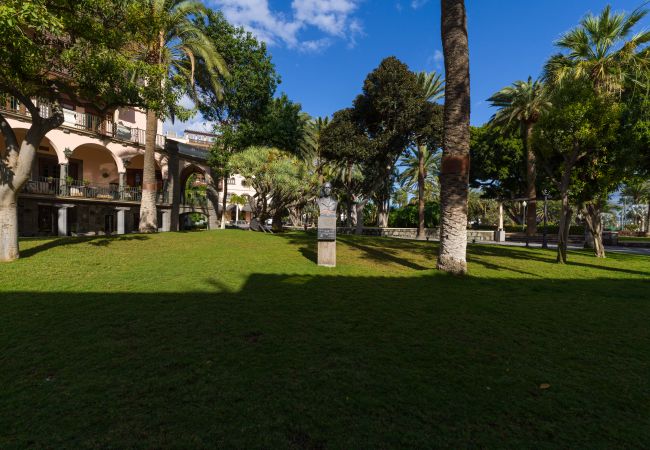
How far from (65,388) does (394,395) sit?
3.05 meters

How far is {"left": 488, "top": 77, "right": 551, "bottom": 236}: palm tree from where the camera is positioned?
29.5m

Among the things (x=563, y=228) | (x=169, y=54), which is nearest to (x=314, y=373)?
(x=563, y=228)

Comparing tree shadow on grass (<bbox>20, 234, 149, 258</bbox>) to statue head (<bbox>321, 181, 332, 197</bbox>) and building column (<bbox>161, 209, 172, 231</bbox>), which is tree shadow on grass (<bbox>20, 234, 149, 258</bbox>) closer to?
statue head (<bbox>321, 181, 332, 197</bbox>)

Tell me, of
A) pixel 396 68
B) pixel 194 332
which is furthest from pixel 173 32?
pixel 194 332

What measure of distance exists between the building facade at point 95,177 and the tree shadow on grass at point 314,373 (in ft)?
57.8

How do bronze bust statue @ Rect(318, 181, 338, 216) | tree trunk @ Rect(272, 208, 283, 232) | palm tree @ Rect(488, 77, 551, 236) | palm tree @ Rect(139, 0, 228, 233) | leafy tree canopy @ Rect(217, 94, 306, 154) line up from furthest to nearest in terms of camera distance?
palm tree @ Rect(488, 77, 551, 236) → tree trunk @ Rect(272, 208, 283, 232) → leafy tree canopy @ Rect(217, 94, 306, 154) → palm tree @ Rect(139, 0, 228, 233) → bronze bust statue @ Rect(318, 181, 338, 216)

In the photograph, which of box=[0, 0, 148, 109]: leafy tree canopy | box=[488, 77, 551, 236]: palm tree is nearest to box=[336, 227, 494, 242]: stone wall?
box=[488, 77, 551, 236]: palm tree

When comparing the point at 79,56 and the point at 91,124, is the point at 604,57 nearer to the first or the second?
the point at 79,56

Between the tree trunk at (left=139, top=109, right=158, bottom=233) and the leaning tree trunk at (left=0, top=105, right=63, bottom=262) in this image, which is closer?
the leaning tree trunk at (left=0, top=105, right=63, bottom=262)

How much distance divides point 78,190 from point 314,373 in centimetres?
2439

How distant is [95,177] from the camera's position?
24.4m

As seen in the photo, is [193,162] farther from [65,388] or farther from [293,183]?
[65,388]

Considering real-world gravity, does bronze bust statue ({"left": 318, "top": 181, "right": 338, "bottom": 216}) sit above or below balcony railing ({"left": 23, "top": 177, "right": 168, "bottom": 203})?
below

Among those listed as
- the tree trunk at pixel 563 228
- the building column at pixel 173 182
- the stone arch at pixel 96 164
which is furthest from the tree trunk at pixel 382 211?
the stone arch at pixel 96 164
